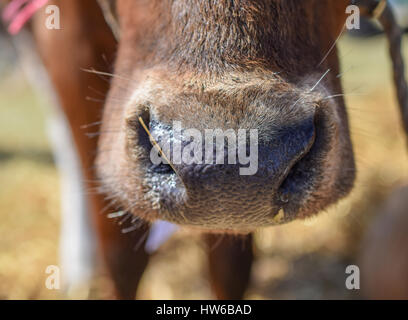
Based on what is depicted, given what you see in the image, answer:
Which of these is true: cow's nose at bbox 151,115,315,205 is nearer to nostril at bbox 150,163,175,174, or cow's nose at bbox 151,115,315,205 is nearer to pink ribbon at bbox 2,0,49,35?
nostril at bbox 150,163,175,174

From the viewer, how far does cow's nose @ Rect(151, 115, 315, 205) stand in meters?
0.96

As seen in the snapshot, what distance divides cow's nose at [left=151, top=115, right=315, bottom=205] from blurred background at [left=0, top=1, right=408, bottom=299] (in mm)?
1178

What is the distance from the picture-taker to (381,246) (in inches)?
95.9

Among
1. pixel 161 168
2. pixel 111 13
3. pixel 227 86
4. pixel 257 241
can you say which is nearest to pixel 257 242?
pixel 257 241

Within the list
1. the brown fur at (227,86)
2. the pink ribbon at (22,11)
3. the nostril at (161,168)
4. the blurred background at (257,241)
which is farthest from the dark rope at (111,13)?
the blurred background at (257,241)

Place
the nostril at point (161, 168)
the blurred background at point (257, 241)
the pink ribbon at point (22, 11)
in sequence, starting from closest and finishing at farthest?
the nostril at point (161, 168), the pink ribbon at point (22, 11), the blurred background at point (257, 241)

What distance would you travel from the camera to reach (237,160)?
96cm

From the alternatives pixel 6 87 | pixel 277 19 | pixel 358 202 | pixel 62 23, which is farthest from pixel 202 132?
pixel 6 87

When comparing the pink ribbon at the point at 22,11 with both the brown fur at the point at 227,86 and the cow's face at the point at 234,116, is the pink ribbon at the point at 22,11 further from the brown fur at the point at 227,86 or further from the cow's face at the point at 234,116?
the cow's face at the point at 234,116

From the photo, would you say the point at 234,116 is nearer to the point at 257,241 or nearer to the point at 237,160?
the point at 237,160

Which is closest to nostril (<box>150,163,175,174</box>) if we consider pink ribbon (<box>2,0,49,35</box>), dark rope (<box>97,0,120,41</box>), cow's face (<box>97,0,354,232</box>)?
cow's face (<box>97,0,354,232</box>)

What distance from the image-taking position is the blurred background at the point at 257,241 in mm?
2682

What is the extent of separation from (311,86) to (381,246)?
1.59 m

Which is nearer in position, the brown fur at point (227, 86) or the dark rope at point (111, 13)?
the brown fur at point (227, 86)
